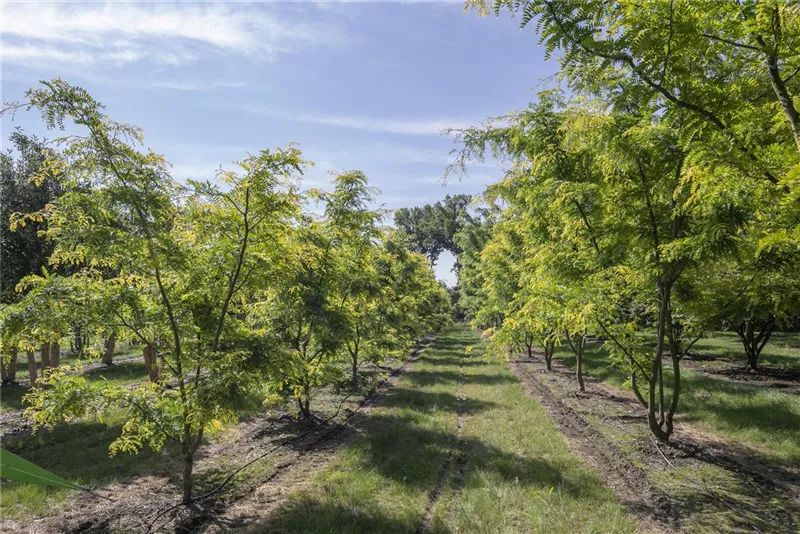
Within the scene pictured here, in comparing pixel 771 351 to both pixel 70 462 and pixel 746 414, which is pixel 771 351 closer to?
pixel 746 414

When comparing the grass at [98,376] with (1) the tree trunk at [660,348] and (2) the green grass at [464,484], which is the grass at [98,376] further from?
(1) the tree trunk at [660,348]

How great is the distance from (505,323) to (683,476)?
3906 mm

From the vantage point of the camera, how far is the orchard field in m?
4.24

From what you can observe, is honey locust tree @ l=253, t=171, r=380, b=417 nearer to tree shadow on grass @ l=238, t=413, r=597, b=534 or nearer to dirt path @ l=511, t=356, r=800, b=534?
tree shadow on grass @ l=238, t=413, r=597, b=534

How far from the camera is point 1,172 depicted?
1562 cm

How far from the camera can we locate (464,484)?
7516 millimetres

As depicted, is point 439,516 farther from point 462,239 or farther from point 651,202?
point 462,239

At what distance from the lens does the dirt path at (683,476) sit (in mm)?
6117

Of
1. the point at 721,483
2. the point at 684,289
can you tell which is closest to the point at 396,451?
the point at 721,483

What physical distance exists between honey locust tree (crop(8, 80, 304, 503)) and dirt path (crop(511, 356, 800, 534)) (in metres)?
6.19

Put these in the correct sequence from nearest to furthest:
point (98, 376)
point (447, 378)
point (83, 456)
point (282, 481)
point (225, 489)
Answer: point (225, 489), point (282, 481), point (83, 456), point (98, 376), point (447, 378)

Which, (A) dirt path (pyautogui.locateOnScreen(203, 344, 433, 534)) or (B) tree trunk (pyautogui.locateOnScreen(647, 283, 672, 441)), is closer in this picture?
(A) dirt path (pyautogui.locateOnScreen(203, 344, 433, 534))

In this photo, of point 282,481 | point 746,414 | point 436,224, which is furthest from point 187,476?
point 436,224

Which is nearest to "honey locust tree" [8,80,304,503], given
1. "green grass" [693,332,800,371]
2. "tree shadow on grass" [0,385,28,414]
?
"tree shadow on grass" [0,385,28,414]
